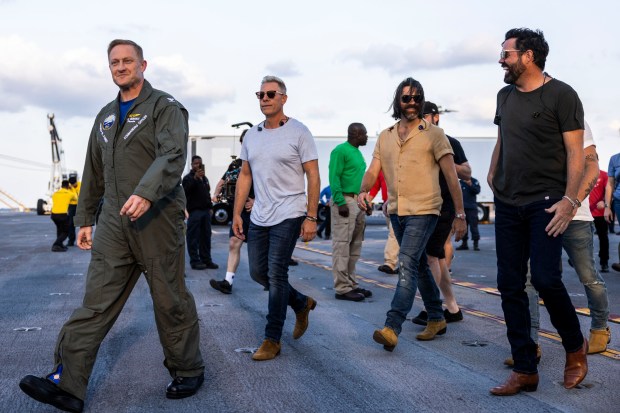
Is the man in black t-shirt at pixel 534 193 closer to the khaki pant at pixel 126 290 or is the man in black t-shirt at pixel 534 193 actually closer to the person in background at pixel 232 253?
the khaki pant at pixel 126 290

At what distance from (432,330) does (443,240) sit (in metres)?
0.74

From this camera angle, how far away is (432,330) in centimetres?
612

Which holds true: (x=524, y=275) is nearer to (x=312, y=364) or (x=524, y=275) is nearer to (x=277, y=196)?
(x=312, y=364)

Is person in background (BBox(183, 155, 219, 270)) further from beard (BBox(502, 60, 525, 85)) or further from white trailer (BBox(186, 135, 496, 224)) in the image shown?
white trailer (BBox(186, 135, 496, 224))

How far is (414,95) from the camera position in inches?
222

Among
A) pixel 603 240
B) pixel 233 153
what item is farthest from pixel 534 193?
pixel 233 153

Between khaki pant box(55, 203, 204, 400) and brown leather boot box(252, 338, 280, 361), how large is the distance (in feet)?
2.91

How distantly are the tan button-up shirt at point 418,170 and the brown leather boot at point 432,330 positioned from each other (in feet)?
3.05

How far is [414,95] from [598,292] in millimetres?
1885

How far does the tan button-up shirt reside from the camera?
18.8 feet

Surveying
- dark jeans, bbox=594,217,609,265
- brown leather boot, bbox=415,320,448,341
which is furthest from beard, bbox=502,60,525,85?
dark jeans, bbox=594,217,609,265

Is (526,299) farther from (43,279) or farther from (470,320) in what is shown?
(43,279)

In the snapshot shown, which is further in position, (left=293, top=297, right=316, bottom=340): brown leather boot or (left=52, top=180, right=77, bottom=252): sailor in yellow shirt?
(left=52, top=180, right=77, bottom=252): sailor in yellow shirt

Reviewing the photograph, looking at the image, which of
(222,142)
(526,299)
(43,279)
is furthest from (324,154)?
(526,299)
